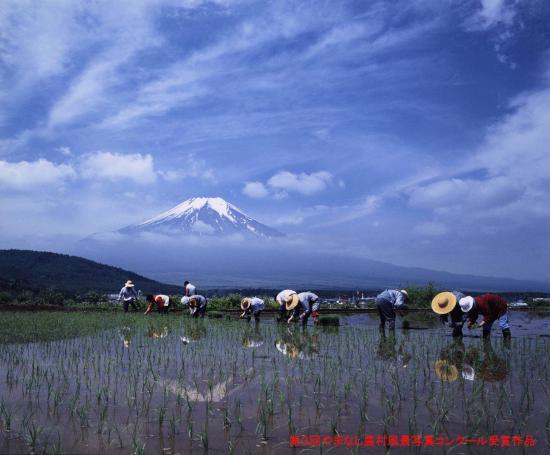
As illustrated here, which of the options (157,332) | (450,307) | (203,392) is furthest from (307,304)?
(203,392)

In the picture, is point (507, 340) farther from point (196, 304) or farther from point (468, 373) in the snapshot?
point (196, 304)

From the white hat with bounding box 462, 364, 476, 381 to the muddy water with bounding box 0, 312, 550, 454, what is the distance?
30 millimetres

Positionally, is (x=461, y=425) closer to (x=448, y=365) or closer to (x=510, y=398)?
(x=510, y=398)

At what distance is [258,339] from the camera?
11.2 m

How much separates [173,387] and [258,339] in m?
5.20

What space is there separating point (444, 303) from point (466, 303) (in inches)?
22.0

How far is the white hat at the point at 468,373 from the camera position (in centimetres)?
670

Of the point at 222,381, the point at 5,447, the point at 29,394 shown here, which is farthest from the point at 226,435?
the point at 29,394

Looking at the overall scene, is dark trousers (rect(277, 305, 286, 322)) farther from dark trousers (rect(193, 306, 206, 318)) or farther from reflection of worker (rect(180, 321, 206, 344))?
dark trousers (rect(193, 306, 206, 318))

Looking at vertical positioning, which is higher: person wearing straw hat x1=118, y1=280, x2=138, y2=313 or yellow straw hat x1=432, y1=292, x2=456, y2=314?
yellow straw hat x1=432, y1=292, x2=456, y2=314

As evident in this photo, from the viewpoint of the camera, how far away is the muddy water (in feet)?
13.8

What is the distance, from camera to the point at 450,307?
11445 millimetres

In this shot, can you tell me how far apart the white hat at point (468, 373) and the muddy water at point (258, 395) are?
30 mm

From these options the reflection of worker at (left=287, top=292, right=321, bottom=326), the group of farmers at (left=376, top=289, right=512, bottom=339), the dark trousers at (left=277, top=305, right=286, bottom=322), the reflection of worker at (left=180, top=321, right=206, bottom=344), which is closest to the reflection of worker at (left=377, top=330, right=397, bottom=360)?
the group of farmers at (left=376, top=289, right=512, bottom=339)
